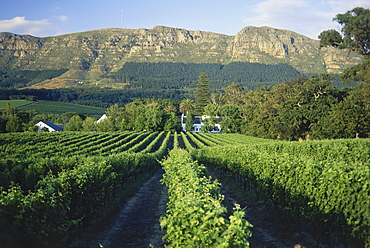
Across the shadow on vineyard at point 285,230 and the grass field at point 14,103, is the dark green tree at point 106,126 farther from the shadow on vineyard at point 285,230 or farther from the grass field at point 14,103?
the shadow on vineyard at point 285,230

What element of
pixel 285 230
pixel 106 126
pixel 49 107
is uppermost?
pixel 49 107

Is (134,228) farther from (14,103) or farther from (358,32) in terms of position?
(14,103)

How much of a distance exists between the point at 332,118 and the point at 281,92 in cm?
1575

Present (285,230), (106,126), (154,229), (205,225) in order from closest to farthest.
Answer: (205,225), (285,230), (154,229), (106,126)

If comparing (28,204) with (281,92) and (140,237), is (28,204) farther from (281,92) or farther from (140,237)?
(281,92)

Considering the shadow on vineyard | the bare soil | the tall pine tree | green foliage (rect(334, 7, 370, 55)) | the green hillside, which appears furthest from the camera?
the tall pine tree

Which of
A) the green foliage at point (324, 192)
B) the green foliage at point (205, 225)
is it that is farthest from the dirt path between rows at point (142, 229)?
the green foliage at point (205, 225)

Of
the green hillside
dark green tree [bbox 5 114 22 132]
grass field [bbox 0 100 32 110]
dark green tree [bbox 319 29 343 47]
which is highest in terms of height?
dark green tree [bbox 319 29 343 47]

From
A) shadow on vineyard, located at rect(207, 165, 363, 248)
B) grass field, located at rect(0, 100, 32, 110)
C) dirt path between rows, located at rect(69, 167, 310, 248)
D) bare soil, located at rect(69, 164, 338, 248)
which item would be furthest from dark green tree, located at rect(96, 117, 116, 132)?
shadow on vineyard, located at rect(207, 165, 363, 248)

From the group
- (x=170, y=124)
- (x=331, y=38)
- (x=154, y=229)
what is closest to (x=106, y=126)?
(x=170, y=124)

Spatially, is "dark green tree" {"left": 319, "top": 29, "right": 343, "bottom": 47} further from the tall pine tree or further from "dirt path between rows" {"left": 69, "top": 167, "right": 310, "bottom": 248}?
the tall pine tree

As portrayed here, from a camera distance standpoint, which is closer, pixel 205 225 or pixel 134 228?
pixel 205 225

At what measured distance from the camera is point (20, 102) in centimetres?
14950

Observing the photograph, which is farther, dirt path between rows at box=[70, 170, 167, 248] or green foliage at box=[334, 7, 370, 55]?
green foliage at box=[334, 7, 370, 55]
